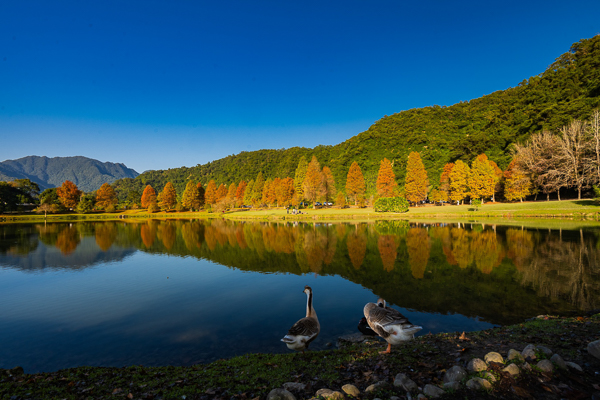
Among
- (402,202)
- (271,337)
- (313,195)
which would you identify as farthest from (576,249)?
(313,195)

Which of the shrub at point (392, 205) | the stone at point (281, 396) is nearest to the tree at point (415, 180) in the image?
the shrub at point (392, 205)

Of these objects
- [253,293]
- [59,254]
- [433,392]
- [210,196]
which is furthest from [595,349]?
[210,196]

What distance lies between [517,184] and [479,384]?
251ft

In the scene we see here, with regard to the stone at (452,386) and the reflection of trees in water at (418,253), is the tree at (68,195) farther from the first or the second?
the stone at (452,386)

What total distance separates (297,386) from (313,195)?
81642 mm

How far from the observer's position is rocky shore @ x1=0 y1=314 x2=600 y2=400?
4781mm

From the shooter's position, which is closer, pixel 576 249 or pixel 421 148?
pixel 576 249

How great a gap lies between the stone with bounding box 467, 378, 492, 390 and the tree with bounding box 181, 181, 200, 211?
114 metres

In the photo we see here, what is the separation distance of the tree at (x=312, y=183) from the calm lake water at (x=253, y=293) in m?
56.1

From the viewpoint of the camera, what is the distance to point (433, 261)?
854 inches

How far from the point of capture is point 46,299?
52.4ft

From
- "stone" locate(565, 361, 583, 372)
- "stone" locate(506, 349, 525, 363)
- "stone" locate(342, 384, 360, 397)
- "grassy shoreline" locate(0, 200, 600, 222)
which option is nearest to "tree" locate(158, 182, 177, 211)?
"grassy shoreline" locate(0, 200, 600, 222)

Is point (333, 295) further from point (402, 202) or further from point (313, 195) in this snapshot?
point (313, 195)

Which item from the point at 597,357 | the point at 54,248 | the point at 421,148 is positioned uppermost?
the point at 421,148
